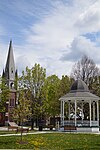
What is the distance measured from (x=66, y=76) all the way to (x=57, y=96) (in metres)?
3.65

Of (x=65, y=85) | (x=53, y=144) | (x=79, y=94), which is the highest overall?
(x=65, y=85)

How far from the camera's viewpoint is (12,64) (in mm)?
85125

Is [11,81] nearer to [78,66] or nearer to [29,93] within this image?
[78,66]

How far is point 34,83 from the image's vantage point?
45156 mm

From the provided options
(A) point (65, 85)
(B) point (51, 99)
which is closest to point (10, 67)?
(B) point (51, 99)

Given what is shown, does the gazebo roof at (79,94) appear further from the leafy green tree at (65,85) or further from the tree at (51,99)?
the leafy green tree at (65,85)

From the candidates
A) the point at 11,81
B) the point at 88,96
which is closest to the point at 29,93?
the point at 88,96

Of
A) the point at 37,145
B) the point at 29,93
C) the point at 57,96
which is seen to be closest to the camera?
the point at 37,145

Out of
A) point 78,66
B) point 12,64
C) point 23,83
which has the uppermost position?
point 12,64

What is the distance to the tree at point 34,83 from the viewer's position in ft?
148

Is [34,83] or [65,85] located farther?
[65,85]

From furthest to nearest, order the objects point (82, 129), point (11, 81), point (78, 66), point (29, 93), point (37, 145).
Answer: point (11, 81), point (78, 66), point (29, 93), point (82, 129), point (37, 145)

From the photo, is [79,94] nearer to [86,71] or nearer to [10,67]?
[86,71]

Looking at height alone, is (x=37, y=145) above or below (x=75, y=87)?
below
